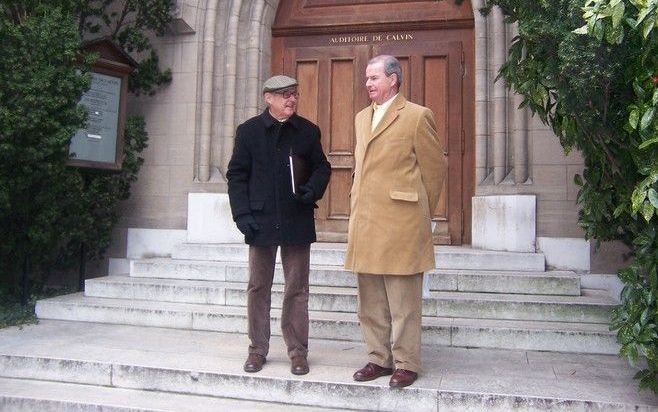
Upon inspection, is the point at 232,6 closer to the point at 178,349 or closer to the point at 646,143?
the point at 178,349

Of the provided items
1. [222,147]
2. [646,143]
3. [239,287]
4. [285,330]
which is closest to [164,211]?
[222,147]

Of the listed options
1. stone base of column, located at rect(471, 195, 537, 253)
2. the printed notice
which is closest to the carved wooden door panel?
stone base of column, located at rect(471, 195, 537, 253)

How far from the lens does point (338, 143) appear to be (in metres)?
7.17

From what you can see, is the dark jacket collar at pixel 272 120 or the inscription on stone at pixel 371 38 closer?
the dark jacket collar at pixel 272 120

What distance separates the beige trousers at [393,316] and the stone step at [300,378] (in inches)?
7.1

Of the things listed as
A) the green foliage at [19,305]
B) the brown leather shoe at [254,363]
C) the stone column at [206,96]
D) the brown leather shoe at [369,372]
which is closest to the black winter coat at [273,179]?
the brown leather shoe at [254,363]

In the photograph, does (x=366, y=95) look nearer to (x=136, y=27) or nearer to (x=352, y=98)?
(x=352, y=98)

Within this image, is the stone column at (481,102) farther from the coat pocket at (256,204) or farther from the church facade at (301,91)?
the coat pocket at (256,204)

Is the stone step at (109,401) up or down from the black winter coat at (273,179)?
down

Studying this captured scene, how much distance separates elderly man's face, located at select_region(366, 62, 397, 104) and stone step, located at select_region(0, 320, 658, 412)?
1683mm

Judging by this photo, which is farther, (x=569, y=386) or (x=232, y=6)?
(x=232, y=6)

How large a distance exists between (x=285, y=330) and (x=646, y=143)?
7.56 feet

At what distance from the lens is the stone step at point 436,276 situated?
17.1 feet

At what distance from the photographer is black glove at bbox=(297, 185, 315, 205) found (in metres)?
3.94
